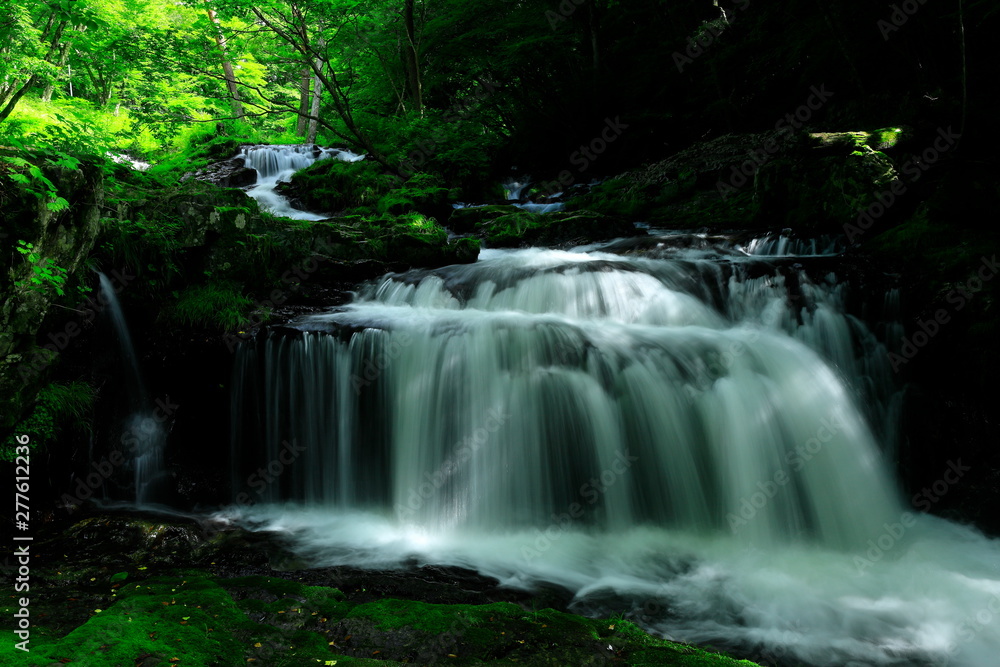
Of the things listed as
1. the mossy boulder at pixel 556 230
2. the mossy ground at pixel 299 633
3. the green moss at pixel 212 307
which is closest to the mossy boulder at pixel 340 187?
the mossy boulder at pixel 556 230

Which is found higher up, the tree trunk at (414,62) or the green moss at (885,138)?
the tree trunk at (414,62)

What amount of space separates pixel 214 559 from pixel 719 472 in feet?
14.5

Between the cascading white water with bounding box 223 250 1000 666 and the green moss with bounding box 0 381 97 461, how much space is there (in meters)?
1.32

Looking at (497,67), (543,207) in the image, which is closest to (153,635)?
(543,207)

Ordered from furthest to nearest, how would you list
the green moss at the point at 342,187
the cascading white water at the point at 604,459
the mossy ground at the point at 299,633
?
the green moss at the point at 342,187 < the cascading white water at the point at 604,459 < the mossy ground at the point at 299,633

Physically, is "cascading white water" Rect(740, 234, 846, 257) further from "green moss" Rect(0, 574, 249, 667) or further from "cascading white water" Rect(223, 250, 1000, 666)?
"green moss" Rect(0, 574, 249, 667)

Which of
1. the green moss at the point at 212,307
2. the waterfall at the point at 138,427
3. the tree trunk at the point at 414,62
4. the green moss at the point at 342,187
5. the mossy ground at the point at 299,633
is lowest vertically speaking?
the mossy ground at the point at 299,633

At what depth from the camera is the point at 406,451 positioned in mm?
5555

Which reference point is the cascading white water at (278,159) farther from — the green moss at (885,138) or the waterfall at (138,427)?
the green moss at (885,138)

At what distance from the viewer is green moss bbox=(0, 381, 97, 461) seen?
4664 mm

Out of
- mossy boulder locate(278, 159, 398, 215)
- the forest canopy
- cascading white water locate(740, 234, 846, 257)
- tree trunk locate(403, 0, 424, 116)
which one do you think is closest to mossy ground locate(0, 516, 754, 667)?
the forest canopy

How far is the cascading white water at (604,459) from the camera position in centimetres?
446

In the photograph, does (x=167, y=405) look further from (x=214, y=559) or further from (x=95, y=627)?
(x=95, y=627)

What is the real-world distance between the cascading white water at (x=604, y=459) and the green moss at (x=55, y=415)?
4.33 feet
